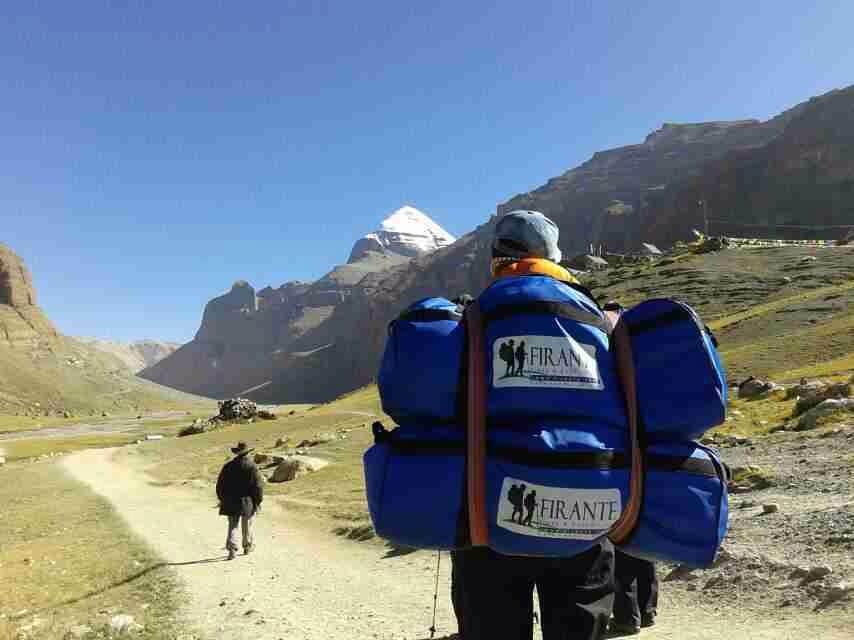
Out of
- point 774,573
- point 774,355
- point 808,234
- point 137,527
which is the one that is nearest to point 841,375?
point 774,355

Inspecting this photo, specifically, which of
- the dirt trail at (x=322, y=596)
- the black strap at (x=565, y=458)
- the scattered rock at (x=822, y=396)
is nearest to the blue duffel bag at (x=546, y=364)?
the black strap at (x=565, y=458)

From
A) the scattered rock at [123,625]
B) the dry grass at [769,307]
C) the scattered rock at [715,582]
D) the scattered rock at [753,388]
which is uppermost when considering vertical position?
the dry grass at [769,307]

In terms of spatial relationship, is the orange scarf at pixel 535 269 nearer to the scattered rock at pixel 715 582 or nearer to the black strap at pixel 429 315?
the black strap at pixel 429 315

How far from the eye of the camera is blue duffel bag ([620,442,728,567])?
264 cm

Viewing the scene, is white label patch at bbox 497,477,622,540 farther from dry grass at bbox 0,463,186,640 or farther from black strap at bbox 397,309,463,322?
dry grass at bbox 0,463,186,640

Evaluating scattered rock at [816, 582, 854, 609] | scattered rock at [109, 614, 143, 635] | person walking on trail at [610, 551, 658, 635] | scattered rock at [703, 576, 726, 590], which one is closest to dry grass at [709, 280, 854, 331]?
scattered rock at [703, 576, 726, 590]

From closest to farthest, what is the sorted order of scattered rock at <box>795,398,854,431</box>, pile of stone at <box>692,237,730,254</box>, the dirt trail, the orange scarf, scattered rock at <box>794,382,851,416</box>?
the orange scarf, the dirt trail, scattered rock at <box>795,398,854,431</box>, scattered rock at <box>794,382,851,416</box>, pile of stone at <box>692,237,730,254</box>

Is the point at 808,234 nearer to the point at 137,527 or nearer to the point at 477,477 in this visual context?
the point at 137,527

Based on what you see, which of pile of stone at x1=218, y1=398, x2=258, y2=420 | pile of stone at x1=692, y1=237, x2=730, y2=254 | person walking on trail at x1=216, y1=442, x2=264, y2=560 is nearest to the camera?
person walking on trail at x1=216, y1=442, x2=264, y2=560

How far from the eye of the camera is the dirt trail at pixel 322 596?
7.82m

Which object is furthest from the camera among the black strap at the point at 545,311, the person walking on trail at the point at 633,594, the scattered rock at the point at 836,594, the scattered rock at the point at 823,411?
the scattered rock at the point at 823,411

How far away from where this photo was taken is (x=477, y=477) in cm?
262

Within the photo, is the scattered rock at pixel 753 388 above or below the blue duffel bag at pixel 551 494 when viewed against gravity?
below

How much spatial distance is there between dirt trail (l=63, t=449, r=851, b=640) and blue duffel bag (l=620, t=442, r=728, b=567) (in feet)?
18.2
